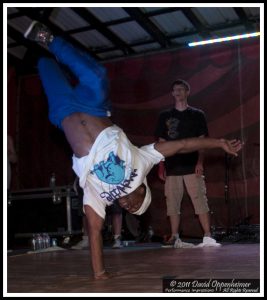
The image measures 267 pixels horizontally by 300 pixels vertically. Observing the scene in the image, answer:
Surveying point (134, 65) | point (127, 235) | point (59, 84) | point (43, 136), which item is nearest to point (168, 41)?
point (134, 65)

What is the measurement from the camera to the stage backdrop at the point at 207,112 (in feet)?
21.5

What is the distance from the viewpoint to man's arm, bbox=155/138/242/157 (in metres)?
2.60

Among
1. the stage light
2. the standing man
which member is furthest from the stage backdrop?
the standing man

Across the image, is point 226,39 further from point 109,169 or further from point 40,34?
point 109,169

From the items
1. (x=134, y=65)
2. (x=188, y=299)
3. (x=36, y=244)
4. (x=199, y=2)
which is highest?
(x=134, y=65)

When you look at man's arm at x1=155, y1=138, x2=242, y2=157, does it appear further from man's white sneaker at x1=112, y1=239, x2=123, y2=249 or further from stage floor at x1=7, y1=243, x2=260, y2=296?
man's white sneaker at x1=112, y1=239, x2=123, y2=249

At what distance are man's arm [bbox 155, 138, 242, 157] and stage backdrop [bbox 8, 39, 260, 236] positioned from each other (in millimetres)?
3588

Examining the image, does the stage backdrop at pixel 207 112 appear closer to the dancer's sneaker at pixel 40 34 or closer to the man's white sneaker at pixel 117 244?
the man's white sneaker at pixel 117 244

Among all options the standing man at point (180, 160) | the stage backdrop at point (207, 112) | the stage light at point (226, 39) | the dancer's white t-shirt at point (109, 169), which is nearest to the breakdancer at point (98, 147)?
the dancer's white t-shirt at point (109, 169)

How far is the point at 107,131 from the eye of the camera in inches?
102

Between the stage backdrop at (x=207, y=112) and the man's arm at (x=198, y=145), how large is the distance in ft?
11.8

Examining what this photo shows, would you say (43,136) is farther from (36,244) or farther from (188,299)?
(188,299)

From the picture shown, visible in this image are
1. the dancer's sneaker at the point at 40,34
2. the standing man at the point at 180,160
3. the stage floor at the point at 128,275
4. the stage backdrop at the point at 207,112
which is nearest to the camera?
the stage floor at the point at 128,275

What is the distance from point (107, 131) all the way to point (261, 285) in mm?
1226
